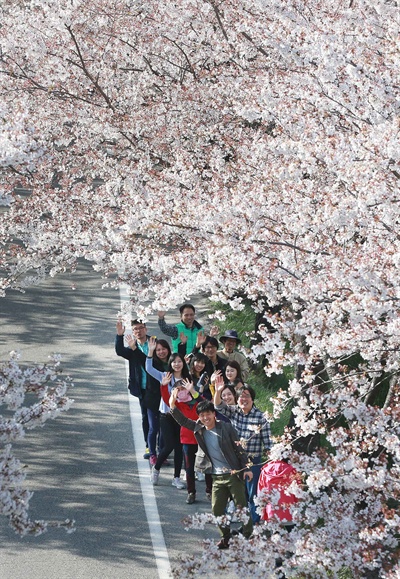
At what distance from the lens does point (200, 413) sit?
370 inches

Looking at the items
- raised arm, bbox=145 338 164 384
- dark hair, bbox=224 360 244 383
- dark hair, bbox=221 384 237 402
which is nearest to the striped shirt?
dark hair, bbox=221 384 237 402

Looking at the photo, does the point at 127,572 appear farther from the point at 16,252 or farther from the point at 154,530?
the point at 16,252

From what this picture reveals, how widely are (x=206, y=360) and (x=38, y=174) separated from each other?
15.1 ft

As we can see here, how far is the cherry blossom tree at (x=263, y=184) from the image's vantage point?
24.0 ft

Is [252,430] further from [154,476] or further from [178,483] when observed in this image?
[154,476]

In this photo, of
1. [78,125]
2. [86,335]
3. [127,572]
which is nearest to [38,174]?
[78,125]

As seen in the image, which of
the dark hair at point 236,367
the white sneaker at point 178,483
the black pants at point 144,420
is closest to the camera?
the dark hair at point 236,367

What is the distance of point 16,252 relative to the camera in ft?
46.6

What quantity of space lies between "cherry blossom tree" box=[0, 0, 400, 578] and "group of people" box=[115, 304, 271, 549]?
0.69m

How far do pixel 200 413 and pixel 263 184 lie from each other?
7.95 feet

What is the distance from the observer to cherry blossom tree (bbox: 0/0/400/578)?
7320mm

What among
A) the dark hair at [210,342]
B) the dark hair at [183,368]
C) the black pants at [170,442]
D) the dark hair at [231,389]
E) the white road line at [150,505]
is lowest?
the white road line at [150,505]

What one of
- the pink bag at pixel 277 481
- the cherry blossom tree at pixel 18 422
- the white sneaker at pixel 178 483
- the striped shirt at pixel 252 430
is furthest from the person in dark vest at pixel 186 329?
the cherry blossom tree at pixel 18 422

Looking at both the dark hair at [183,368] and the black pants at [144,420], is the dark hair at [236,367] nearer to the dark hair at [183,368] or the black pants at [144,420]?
the dark hair at [183,368]
